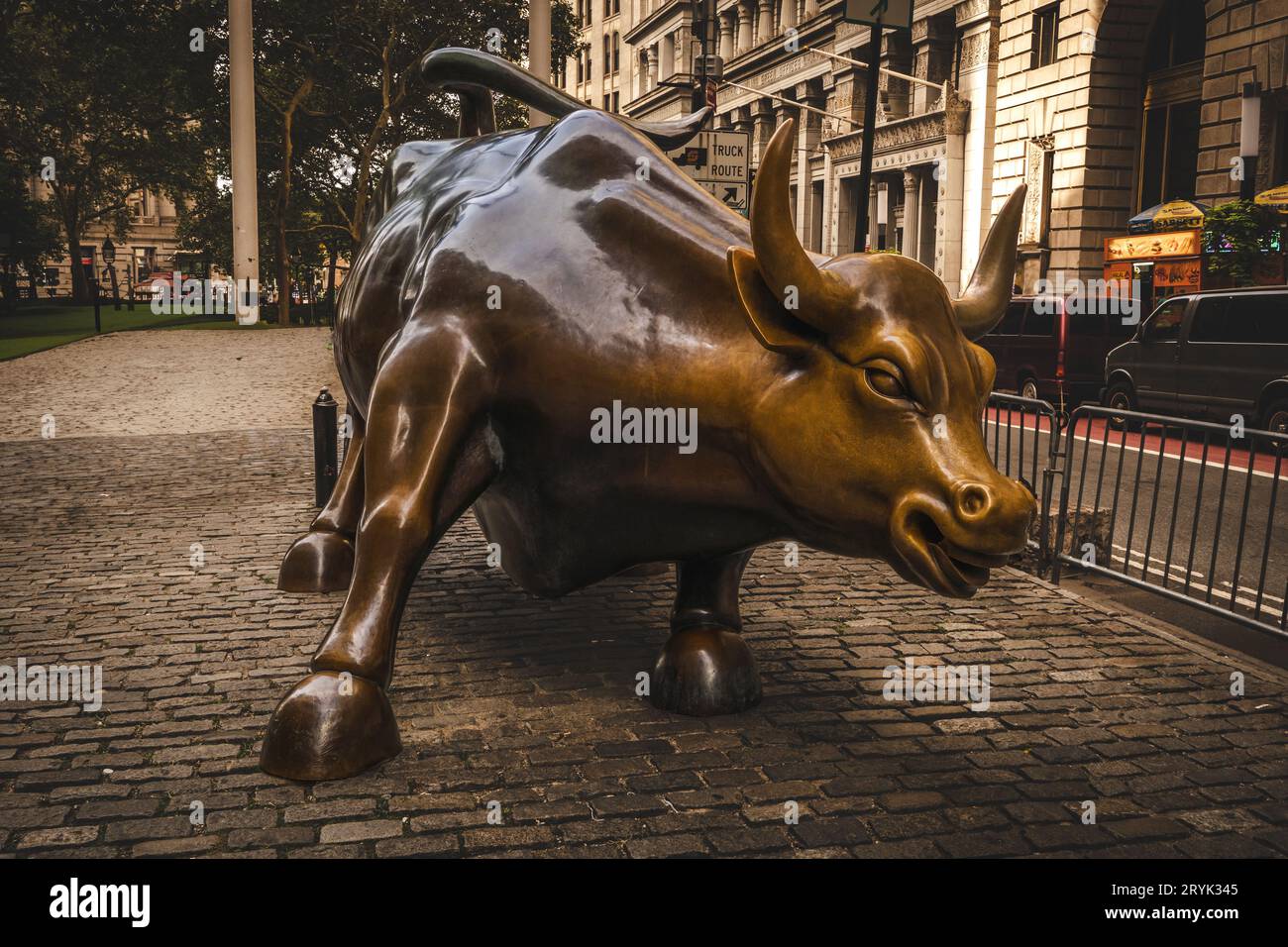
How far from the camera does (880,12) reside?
12.3 metres

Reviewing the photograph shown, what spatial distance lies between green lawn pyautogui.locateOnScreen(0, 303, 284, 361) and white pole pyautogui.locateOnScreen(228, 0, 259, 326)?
5001mm

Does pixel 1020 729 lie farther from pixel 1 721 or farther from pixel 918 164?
pixel 918 164

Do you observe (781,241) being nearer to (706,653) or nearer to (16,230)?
(706,653)

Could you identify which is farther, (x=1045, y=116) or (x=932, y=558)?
(x=1045, y=116)

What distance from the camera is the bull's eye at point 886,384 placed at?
11.1 ft

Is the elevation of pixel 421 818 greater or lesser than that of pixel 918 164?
lesser

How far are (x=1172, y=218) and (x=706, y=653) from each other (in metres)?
23.8

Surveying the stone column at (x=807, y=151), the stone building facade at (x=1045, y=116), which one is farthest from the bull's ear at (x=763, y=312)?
the stone column at (x=807, y=151)

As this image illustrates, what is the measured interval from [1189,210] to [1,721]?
25.1m

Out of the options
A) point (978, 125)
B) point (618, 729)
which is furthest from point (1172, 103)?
point (618, 729)

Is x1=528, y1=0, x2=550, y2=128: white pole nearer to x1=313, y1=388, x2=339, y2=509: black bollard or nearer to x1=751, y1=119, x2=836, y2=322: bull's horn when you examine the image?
x1=313, y1=388, x2=339, y2=509: black bollard

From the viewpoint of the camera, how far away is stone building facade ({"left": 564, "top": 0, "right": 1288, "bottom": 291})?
25.3m
